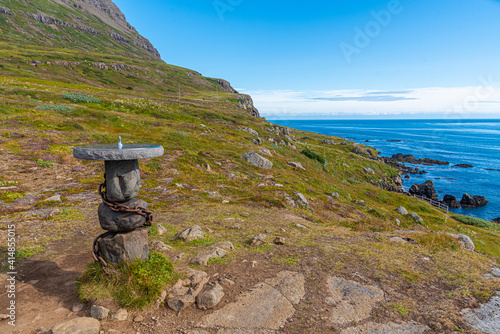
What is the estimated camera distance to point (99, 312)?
6043 mm

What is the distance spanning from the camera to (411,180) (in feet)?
231

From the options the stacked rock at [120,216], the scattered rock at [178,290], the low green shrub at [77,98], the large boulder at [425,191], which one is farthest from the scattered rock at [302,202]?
the large boulder at [425,191]

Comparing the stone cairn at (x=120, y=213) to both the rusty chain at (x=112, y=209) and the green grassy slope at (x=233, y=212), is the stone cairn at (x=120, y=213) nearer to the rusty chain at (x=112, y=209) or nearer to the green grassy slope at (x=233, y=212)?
the rusty chain at (x=112, y=209)

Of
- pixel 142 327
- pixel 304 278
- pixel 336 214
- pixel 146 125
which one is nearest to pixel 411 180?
pixel 336 214

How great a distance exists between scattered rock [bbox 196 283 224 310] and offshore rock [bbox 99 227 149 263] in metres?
2.34

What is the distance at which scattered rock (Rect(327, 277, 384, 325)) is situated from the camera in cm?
651

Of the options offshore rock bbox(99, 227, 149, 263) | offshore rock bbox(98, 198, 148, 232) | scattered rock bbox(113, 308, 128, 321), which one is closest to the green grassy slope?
offshore rock bbox(99, 227, 149, 263)

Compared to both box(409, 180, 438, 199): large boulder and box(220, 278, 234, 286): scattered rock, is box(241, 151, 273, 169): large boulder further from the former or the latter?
box(409, 180, 438, 199): large boulder

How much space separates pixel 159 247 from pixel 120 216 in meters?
3.08

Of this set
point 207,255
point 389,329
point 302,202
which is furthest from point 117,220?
point 302,202

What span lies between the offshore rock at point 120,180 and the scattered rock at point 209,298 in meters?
3.70

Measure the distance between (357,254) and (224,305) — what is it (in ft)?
21.4

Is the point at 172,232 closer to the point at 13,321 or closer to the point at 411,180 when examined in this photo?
the point at 13,321

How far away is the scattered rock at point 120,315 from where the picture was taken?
603 cm
